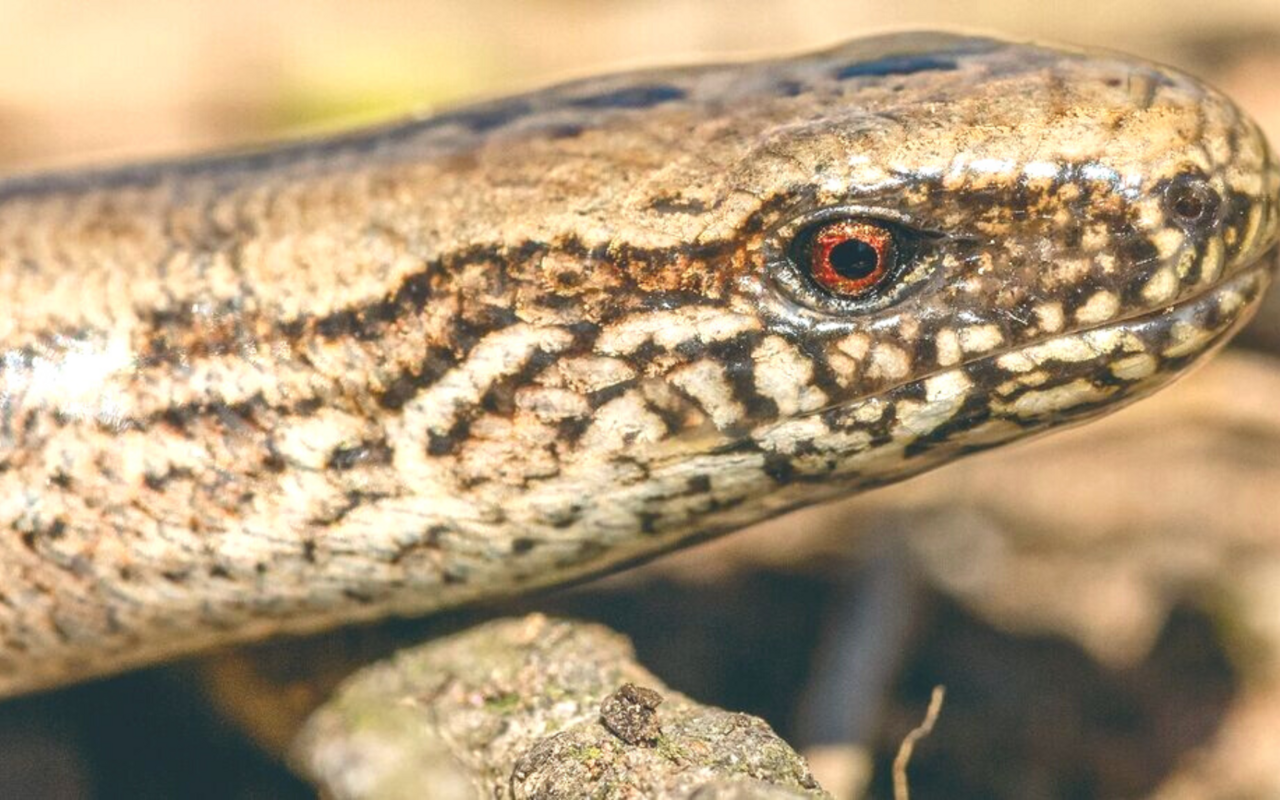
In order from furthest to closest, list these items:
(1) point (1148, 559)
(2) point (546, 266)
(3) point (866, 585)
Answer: (1) point (1148, 559) → (3) point (866, 585) → (2) point (546, 266)

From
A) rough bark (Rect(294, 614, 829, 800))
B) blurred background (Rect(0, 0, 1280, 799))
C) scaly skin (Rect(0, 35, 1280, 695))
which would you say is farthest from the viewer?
blurred background (Rect(0, 0, 1280, 799))

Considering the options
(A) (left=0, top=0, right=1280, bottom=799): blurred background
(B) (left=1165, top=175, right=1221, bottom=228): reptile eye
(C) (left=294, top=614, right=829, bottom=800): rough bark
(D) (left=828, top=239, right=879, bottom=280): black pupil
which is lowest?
(A) (left=0, top=0, right=1280, bottom=799): blurred background

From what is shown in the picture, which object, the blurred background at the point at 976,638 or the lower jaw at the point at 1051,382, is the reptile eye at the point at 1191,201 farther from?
the blurred background at the point at 976,638

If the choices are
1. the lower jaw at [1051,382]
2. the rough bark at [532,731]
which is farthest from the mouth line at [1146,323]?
the rough bark at [532,731]

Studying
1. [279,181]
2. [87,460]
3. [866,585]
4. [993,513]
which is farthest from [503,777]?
[993,513]

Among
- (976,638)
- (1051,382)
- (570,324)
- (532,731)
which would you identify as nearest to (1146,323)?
(1051,382)

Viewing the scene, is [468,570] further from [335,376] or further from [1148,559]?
[1148,559]

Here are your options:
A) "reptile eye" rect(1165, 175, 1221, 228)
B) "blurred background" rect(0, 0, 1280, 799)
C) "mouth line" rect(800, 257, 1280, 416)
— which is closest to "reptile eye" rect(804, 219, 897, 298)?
"mouth line" rect(800, 257, 1280, 416)

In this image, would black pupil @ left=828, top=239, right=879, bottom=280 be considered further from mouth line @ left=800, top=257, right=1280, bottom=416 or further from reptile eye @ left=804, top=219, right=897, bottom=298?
mouth line @ left=800, top=257, right=1280, bottom=416
